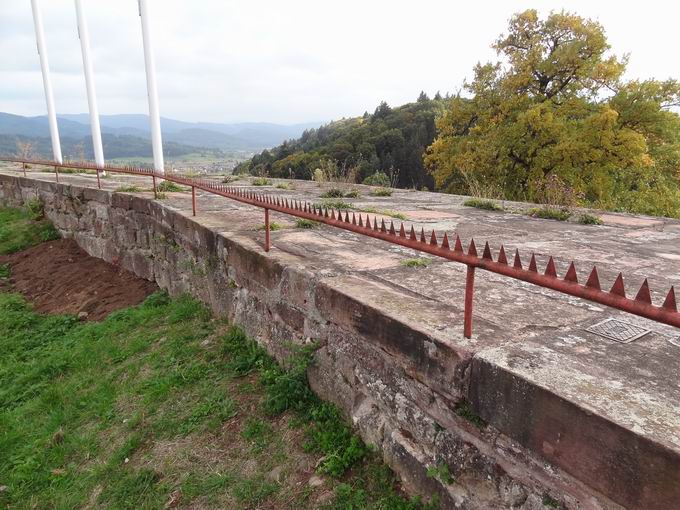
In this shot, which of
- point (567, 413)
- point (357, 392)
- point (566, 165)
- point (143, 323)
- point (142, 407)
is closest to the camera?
point (567, 413)

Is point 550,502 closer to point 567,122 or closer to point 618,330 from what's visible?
point 618,330

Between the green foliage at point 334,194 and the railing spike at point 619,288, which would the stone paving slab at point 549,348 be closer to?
the railing spike at point 619,288

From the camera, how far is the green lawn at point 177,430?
2543 millimetres

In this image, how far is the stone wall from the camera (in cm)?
180

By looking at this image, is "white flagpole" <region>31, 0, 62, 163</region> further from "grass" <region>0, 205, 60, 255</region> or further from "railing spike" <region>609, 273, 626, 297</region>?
"railing spike" <region>609, 273, 626, 297</region>

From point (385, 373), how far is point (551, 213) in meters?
4.35

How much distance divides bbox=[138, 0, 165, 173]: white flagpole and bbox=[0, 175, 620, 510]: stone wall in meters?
4.32

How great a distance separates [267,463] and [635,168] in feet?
58.7

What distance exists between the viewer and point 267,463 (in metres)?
2.71

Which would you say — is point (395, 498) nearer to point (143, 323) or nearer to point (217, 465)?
point (217, 465)

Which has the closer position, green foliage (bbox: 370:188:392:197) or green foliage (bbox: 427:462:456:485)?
green foliage (bbox: 427:462:456:485)

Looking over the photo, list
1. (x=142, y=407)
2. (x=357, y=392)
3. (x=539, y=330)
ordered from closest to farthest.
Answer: (x=539, y=330)
(x=357, y=392)
(x=142, y=407)

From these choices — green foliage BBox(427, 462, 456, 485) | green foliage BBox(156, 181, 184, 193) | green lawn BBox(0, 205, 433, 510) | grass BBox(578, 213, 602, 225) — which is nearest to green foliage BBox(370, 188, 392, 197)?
green foliage BBox(156, 181, 184, 193)

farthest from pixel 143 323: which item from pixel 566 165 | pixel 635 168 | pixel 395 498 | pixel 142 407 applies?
pixel 635 168
